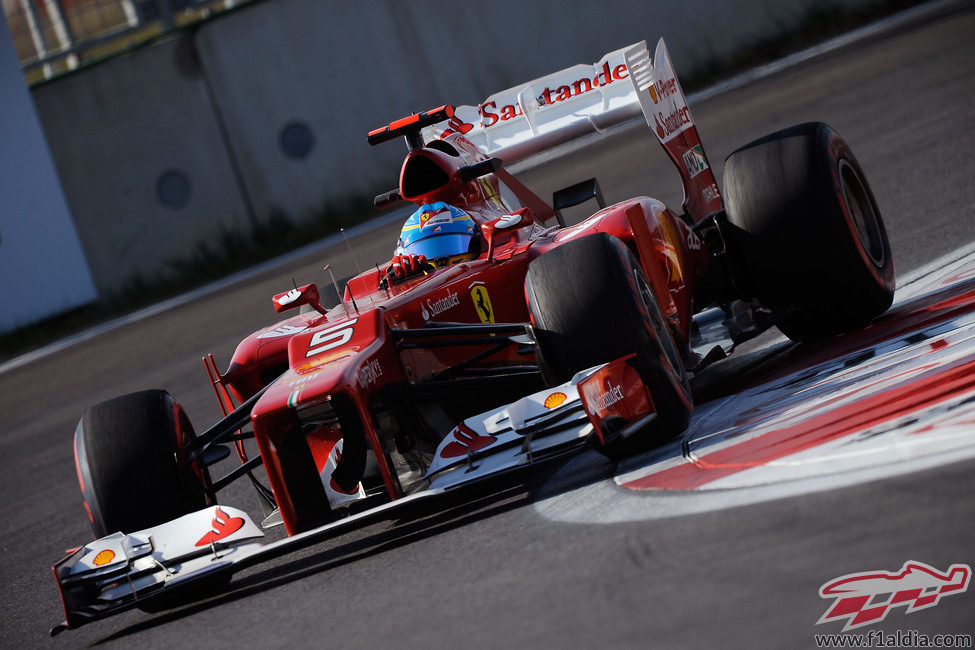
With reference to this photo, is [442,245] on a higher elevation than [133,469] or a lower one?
higher

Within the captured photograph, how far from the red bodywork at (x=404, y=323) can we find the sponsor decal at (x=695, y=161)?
1.00 meters

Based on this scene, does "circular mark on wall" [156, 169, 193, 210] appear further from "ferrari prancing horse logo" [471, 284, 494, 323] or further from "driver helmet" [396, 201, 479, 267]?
"ferrari prancing horse logo" [471, 284, 494, 323]

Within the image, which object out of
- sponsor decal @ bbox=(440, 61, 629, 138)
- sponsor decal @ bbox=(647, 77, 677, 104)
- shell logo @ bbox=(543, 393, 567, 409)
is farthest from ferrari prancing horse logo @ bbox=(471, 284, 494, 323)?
sponsor decal @ bbox=(440, 61, 629, 138)

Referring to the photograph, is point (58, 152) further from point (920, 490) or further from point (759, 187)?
point (920, 490)

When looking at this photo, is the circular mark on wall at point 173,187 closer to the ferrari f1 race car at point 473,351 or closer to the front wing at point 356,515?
the ferrari f1 race car at point 473,351

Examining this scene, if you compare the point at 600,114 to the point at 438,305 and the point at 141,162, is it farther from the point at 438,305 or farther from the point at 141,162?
the point at 141,162

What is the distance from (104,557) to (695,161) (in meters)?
4.17

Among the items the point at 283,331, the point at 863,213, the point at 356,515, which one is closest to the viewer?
the point at 356,515

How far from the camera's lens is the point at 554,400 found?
187 inches

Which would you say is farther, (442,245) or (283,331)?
(442,245)

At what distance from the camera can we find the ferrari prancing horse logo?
5.92m

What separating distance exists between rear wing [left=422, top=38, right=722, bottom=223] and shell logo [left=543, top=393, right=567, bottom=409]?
2538 mm
